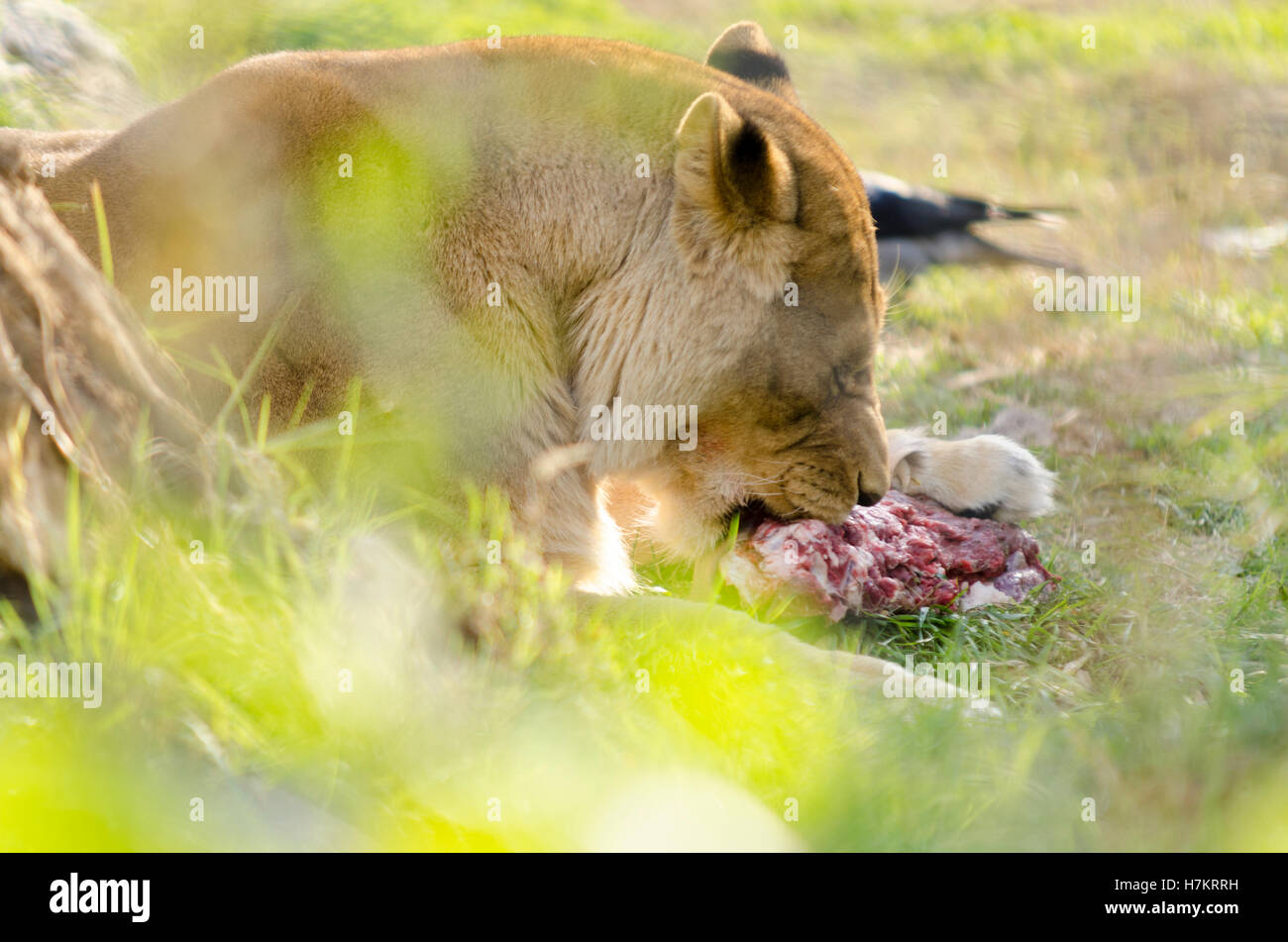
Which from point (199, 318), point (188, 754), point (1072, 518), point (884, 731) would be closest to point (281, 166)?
point (199, 318)

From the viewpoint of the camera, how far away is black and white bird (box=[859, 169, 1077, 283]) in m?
6.97

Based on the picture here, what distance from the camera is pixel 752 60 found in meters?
4.02

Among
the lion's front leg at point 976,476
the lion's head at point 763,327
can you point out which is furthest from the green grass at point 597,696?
the lion's head at point 763,327

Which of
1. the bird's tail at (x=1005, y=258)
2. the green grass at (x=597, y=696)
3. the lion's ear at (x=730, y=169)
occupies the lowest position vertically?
the green grass at (x=597, y=696)

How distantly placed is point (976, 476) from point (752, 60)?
59.5 inches

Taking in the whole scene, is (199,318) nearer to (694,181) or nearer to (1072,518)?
(694,181)

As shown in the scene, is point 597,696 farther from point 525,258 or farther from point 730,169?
point 730,169

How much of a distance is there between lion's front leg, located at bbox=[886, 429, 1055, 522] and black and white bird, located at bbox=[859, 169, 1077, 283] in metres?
2.75

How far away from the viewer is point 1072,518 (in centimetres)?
446

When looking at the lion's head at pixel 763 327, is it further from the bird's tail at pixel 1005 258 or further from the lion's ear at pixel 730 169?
the bird's tail at pixel 1005 258

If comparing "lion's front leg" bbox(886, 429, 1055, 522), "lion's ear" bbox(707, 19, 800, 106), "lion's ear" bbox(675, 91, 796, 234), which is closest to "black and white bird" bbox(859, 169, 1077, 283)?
"lion's front leg" bbox(886, 429, 1055, 522)

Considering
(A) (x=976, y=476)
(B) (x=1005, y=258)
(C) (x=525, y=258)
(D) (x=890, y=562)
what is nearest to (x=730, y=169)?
(C) (x=525, y=258)

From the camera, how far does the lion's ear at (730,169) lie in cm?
306

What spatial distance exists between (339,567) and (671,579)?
1616 millimetres
